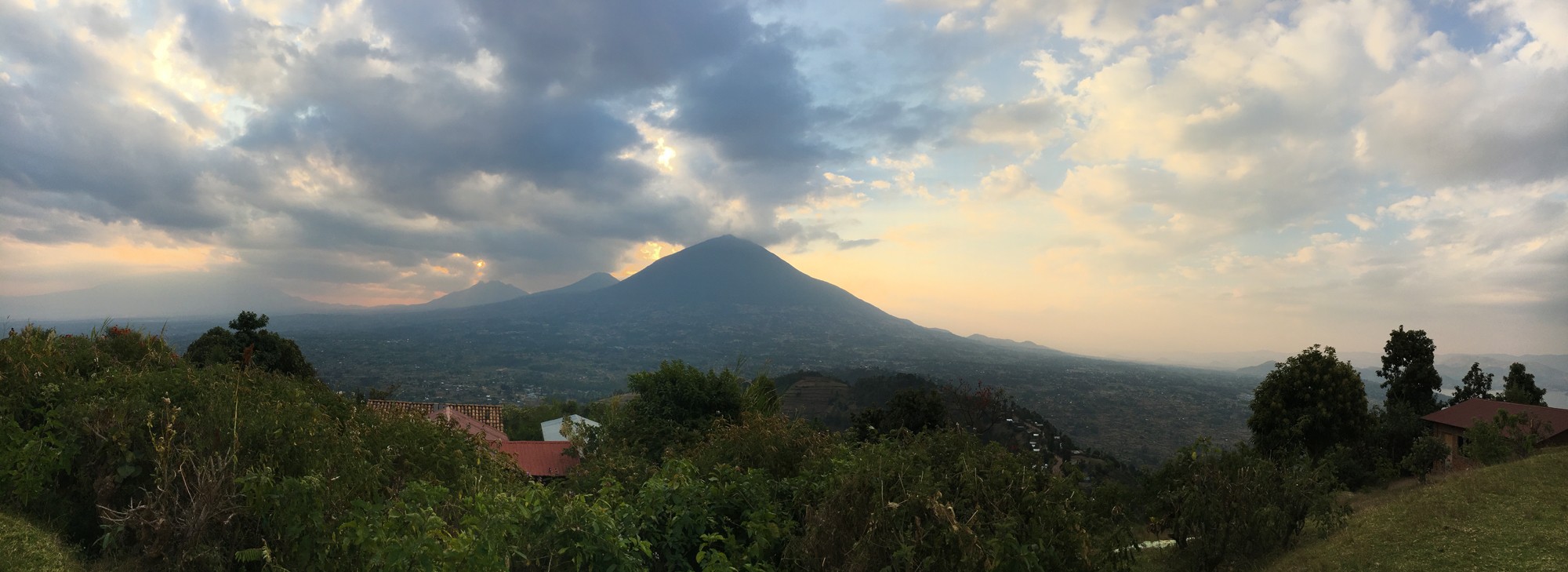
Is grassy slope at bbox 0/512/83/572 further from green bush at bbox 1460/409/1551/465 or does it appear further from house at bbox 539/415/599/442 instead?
house at bbox 539/415/599/442

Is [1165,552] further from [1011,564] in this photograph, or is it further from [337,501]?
[337,501]

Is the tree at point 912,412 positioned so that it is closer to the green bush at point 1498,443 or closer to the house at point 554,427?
the green bush at point 1498,443

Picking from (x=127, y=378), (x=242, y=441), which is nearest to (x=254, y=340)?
(x=127, y=378)

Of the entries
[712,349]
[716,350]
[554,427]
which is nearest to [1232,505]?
[554,427]

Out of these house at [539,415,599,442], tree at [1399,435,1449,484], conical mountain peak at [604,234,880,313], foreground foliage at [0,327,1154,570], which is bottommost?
house at [539,415,599,442]

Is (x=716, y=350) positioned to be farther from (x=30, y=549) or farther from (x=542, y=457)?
(x=30, y=549)

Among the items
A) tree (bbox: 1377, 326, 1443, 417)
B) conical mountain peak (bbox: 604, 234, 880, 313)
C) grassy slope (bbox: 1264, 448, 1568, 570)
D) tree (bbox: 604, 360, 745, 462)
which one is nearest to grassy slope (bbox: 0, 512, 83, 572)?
grassy slope (bbox: 1264, 448, 1568, 570)
